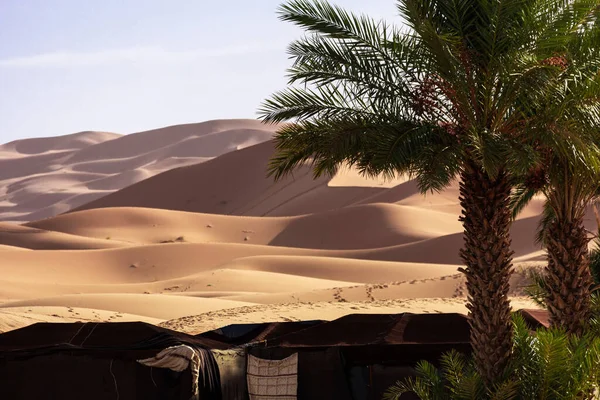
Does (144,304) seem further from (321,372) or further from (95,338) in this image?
(321,372)

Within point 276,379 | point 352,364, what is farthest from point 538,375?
point 276,379

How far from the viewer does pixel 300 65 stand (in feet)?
40.7

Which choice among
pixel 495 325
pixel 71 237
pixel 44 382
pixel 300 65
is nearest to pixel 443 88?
pixel 300 65

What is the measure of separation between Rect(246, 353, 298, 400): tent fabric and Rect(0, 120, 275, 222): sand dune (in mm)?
135367

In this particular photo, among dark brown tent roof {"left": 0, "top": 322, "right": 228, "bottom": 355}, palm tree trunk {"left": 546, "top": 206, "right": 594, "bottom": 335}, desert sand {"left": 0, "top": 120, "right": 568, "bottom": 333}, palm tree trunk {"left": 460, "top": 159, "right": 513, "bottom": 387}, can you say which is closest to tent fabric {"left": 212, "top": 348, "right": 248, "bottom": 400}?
dark brown tent roof {"left": 0, "top": 322, "right": 228, "bottom": 355}

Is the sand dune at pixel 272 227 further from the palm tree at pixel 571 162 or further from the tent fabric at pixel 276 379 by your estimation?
the tent fabric at pixel 276 379

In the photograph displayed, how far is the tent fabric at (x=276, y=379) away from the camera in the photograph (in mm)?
13070

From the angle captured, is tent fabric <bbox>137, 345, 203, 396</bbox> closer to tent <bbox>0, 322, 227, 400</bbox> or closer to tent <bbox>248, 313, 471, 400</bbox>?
tent <bbox>0, 322, 227, 400</bbox>

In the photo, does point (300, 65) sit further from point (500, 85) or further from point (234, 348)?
point (234, 348)

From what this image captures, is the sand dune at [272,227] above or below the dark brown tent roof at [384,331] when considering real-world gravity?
above

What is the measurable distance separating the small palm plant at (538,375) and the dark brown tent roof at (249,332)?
158 inches

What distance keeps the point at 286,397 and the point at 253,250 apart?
110ft

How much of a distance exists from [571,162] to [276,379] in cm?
469

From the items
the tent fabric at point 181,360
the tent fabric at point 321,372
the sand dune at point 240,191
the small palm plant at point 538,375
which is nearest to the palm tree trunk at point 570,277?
the small palm plant at point 538,375
